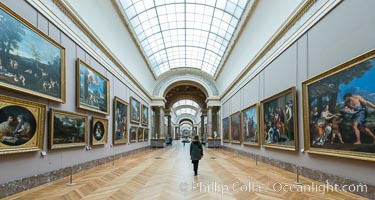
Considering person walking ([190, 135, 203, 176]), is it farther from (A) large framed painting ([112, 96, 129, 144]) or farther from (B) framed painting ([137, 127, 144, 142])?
(B) framed painting ([137, 127, 144, 142])

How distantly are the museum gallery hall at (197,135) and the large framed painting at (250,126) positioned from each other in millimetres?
99

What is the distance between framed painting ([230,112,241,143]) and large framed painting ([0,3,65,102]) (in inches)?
604

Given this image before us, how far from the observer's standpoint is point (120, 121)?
1883 centimetres

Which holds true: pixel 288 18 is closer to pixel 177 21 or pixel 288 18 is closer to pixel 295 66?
pixel 295 66

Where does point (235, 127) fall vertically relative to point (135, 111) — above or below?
below

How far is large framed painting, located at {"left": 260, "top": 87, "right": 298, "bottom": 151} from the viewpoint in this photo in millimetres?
11195

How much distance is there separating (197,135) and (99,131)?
17.9 ft

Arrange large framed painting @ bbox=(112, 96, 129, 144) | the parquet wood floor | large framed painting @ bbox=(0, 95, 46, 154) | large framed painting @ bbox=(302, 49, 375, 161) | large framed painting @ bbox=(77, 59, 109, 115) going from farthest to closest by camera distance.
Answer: large framed painting @ bbox=(112, 96, 129, 144) → large framed painting @ bbox=(77, 59, 109, 115) → the parquet wood floor → large framed painting @ bbox=(0, 95, 46, 154) → large framed painting @ bbox=(302, 49, 375, 161)

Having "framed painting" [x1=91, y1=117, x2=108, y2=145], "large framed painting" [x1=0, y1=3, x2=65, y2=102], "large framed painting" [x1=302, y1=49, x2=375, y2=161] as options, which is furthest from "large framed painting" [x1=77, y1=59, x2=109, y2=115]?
"large framed painting" [x1=302, y1=49, x2=375, y2=161]

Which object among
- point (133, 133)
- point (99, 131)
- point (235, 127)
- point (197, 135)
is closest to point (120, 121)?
point (99, 131)

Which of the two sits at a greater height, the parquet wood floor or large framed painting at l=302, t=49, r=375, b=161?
large framed painting at l=302, t=49, r=375, b=161

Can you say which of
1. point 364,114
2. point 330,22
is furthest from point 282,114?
point 364,114

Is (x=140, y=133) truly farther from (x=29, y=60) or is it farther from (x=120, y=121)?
(x=29, y=60)

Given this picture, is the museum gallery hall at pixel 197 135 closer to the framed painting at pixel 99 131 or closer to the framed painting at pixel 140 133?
the framed painting at pixel 99 131
